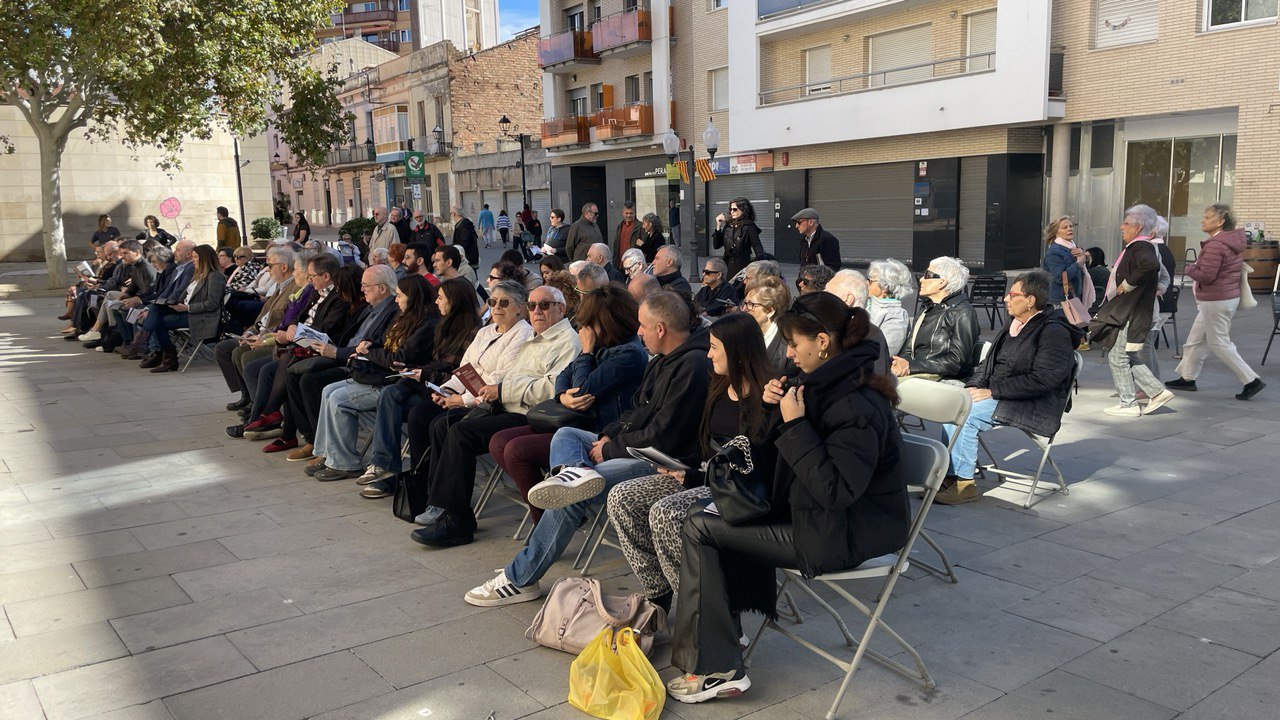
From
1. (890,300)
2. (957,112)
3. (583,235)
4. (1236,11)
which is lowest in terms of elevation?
(890,300)

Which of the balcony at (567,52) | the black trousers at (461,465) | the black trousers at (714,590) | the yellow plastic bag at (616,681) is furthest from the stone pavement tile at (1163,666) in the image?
the balcony at (567,52)

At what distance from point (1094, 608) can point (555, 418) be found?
2.72 meters

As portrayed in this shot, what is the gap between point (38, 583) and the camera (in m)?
4.94

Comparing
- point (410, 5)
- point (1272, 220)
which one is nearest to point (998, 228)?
point (1272, 220)

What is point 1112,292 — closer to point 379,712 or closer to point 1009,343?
point 1009,343

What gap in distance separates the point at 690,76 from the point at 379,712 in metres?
29.5

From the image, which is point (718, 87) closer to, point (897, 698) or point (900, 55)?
point (900, 55)

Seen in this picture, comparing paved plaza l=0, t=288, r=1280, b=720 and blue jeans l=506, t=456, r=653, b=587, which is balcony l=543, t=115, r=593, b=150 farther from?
blue jeans l=506, t=456, r=653, b=587

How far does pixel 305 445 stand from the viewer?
7566mm

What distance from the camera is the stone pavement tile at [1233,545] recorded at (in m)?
4.82

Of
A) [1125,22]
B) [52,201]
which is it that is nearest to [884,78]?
[1125,22]

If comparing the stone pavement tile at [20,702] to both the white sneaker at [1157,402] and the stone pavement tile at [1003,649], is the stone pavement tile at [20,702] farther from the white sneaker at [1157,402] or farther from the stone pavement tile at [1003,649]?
the white sneaker at [1157,402]

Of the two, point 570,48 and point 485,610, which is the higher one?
point 570,48

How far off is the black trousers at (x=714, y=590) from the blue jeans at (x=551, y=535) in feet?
3.21
